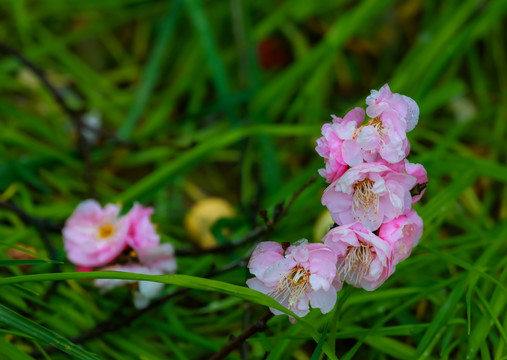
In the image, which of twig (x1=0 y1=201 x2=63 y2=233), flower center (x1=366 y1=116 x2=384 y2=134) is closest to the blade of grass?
twig (x1=0 y1=201 x2=63 y2=233)

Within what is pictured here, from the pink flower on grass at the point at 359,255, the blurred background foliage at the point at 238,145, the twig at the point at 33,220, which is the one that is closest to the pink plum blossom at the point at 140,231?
the blurred background foliage at the point at 238,145

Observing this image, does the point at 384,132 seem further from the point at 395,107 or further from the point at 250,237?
the point at 250,237

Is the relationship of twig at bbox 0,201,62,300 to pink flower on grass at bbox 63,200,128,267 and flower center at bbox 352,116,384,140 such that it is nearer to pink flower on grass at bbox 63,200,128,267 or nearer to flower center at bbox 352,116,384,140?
pink flower on grass at bbox 63,200,128,267

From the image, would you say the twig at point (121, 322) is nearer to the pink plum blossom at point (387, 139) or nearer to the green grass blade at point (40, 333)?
the green grass blade at point (40, 333)

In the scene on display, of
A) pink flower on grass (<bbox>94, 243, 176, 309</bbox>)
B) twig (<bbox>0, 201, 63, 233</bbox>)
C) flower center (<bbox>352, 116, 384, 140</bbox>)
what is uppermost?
twig (<bbox>0, 201, 63, 233</bbox>)

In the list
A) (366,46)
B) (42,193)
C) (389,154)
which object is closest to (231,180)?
(42,193)

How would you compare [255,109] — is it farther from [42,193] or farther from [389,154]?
[389,154]
